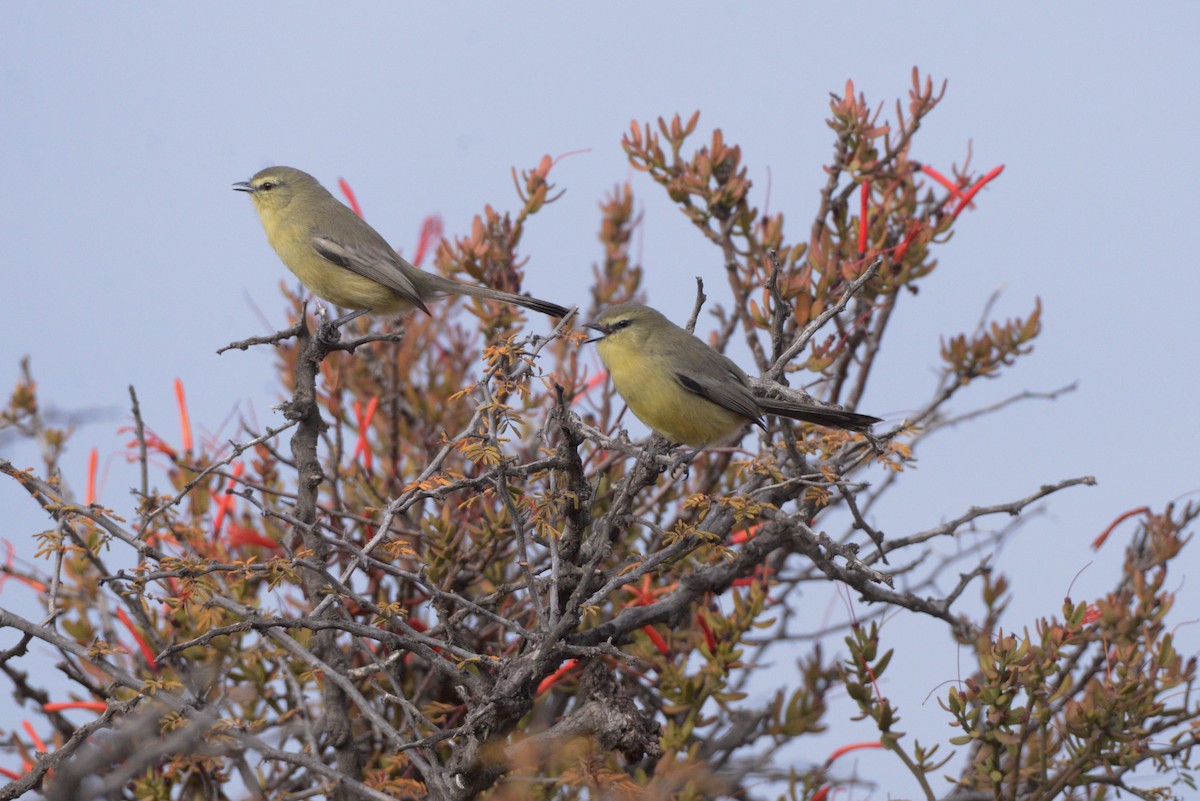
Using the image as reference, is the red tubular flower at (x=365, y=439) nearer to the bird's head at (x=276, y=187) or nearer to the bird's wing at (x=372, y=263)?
→ the bird's wing at (x=372, y=263)

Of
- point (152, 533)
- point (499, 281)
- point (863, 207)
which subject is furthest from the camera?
point (499, 281)

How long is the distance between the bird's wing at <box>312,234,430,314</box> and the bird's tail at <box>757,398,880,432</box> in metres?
1.41

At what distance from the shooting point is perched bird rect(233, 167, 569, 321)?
13.9 feet

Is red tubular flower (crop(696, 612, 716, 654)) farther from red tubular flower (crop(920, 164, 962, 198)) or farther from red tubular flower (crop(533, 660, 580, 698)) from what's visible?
red tubular flower (crop(920, 164, 962, 198))

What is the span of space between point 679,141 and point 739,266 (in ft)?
1.54

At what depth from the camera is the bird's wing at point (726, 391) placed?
3285 mm

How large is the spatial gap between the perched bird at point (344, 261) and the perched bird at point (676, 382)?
0.61m

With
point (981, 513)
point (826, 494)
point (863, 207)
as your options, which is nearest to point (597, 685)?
point (826, 494)

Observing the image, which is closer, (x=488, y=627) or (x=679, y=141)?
(x=488, y=627)

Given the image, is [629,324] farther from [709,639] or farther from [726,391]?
[709,639]

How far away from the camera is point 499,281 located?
13.8 ft

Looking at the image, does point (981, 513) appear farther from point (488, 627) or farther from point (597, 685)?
point (488, 627)

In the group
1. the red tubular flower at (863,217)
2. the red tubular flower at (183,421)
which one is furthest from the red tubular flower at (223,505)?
the red tubular flower at (863,217)

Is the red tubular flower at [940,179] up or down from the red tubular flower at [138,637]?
up
